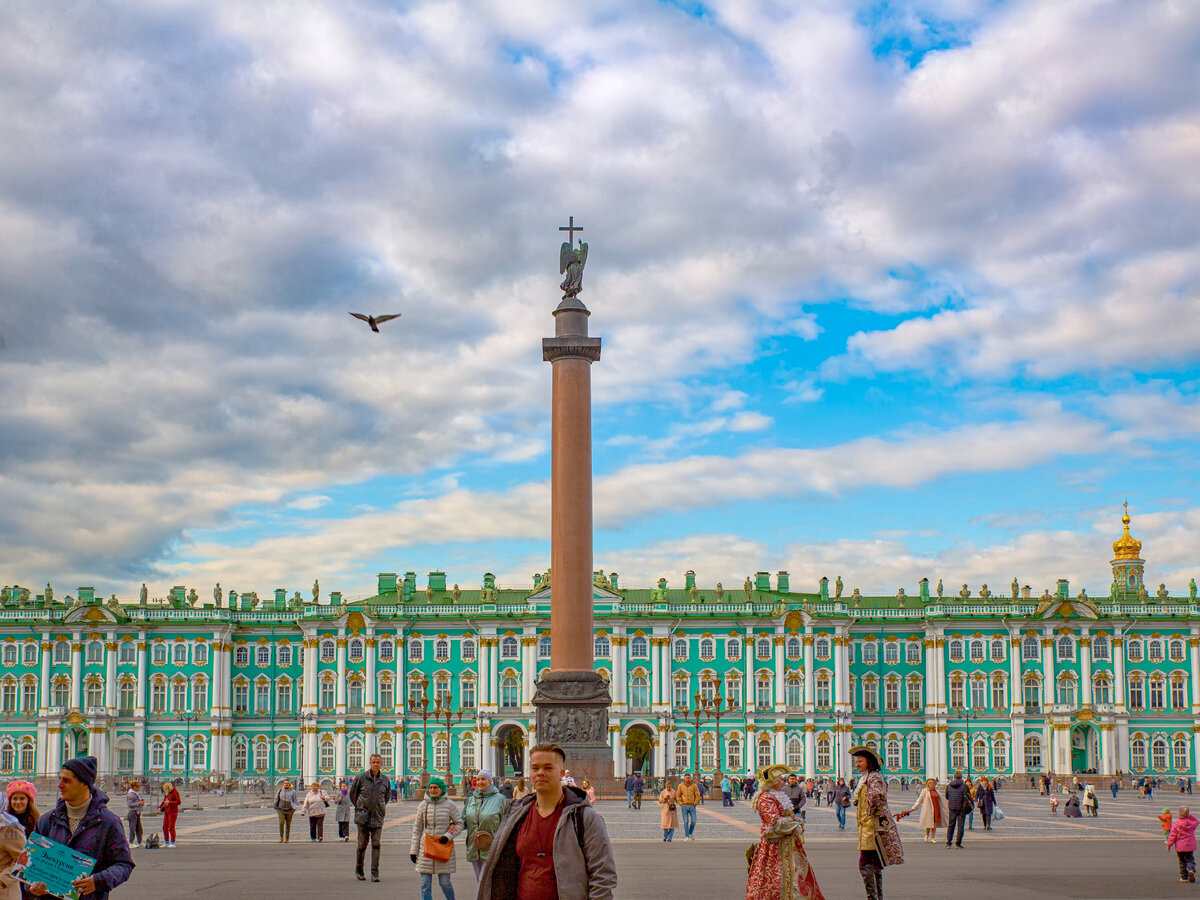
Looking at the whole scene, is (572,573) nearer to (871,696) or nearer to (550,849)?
(550,849)

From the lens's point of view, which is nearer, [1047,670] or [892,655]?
[1047,670]

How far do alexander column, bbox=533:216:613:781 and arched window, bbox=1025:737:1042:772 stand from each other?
188 feet

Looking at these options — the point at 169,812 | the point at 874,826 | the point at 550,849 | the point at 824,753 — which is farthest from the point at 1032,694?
the point at 550,849

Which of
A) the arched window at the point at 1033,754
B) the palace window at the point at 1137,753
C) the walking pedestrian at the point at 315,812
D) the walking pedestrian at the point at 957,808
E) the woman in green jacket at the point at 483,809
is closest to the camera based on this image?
the woman in green jacket at the point at 483,809

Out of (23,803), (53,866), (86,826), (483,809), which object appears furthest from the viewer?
(483,809)

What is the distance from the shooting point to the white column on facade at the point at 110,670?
10025 cm

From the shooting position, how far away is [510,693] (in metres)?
100

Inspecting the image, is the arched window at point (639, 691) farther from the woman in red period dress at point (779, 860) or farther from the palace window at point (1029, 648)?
the woman in red period dress at point (779, 860)

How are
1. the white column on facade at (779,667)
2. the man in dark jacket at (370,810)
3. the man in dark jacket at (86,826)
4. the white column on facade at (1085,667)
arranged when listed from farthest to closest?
the white column on facade at (1085,667)
the white column on facade at (779,667)
the man in dark jacket at (370,810)
the man in dark jacket at (86,826)

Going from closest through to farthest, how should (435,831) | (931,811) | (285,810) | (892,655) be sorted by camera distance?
(435,831) → (931,811) → (285,810) → (892,655)

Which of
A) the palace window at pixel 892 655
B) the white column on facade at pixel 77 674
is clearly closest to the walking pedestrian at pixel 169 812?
the white column on facade at pixel 77 674

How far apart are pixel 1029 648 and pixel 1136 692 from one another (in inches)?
294

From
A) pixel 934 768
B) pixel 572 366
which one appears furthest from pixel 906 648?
pixel 572 366

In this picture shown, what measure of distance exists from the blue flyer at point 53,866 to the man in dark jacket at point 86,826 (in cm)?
46
